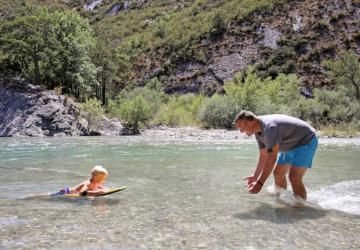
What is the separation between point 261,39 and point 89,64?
28065 millimetres

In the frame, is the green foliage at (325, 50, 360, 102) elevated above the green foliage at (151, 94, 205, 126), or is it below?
above

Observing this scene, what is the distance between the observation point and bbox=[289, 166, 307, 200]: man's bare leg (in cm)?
785

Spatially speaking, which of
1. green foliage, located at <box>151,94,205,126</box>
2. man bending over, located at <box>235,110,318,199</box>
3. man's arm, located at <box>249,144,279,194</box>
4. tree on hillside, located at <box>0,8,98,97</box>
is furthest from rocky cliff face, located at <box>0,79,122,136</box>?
man's arm, located at <box>249,144,279,194</box>

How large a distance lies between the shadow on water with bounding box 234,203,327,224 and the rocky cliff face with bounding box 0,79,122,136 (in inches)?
1233

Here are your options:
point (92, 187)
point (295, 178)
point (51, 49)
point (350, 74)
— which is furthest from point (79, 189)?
point (350, 74)

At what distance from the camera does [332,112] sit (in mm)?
40438

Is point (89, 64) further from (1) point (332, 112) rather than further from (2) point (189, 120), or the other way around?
(1) point (332, 112)

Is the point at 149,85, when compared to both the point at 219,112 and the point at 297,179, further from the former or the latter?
the point at 297,179

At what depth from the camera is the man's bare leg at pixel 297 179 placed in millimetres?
7848

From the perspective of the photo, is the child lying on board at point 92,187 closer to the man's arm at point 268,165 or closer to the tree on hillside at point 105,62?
the man's arm at point 268,165

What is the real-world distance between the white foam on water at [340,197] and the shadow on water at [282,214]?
0.55 m

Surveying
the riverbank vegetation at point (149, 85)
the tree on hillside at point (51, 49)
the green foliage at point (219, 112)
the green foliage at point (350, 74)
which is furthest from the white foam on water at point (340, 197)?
the tree on hillside at point (51, 49)

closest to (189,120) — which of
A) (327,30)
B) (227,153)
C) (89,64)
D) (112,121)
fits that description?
(112,121)

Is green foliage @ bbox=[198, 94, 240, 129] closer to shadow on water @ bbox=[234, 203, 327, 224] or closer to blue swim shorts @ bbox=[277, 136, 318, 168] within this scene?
blue swim shorts @ bbox=[277, 136, 318, 168]
